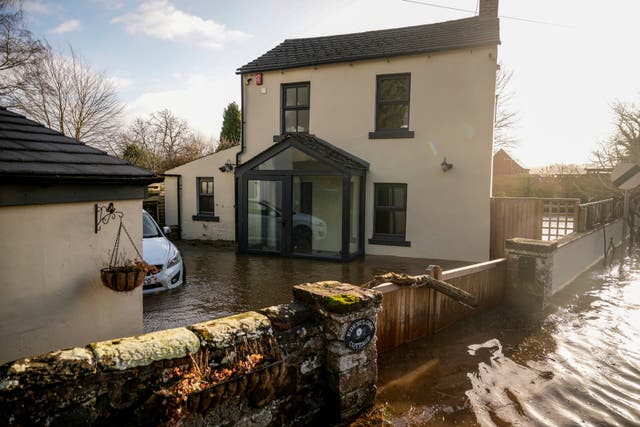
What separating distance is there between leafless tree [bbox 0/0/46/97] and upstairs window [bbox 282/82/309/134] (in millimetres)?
13264

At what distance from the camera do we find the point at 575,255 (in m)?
9.62

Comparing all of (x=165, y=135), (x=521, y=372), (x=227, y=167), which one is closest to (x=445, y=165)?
(x=521, y=372)

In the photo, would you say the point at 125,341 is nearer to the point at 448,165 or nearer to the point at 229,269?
the point at 229,269

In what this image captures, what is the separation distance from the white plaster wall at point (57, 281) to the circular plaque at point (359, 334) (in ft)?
9.29

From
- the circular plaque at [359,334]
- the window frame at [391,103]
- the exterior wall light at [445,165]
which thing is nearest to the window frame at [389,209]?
the exterior wall light at [445,165]

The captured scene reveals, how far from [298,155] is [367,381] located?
822cm

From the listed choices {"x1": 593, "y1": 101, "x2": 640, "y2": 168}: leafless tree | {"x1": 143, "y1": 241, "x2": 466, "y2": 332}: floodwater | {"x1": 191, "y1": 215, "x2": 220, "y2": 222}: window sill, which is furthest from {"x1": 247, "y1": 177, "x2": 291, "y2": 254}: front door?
{"x1": 593, "y1": 101, "x2": 640, "y2": 168}: leafless tree

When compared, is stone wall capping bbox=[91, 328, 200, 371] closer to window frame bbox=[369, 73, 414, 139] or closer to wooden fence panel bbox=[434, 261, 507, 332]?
wooden fence panel bbox=[434, 261, 507, 332]

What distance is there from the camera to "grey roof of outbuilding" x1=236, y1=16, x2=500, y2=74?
11.1m

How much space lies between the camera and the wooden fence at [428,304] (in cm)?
512

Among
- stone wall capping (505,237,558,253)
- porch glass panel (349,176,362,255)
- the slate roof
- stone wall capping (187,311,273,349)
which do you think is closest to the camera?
stone wall capping (187,311,273,349)

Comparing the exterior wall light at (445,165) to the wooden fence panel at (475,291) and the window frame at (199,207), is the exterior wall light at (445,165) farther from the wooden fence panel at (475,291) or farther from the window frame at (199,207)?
the window frame at (199,207)

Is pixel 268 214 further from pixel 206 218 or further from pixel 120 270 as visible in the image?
pixel 120 270

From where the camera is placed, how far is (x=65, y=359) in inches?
92.9
